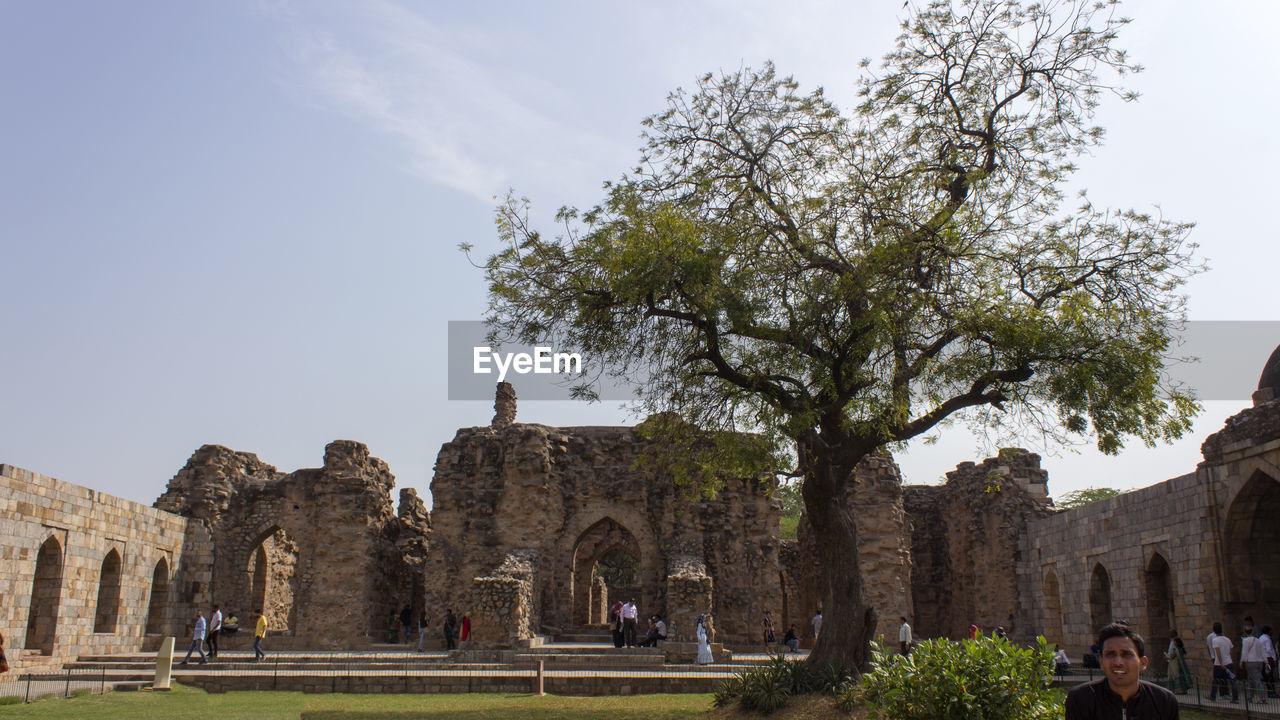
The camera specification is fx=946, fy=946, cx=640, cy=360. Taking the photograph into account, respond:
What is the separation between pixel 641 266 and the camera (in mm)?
11391

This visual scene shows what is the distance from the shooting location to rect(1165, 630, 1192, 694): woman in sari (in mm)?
14109

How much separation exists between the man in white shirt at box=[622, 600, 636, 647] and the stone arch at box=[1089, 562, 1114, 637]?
9.43m

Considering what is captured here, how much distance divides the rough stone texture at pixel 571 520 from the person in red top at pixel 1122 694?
17615mm

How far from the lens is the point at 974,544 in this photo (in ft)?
80.8

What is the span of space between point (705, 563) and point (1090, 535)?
818 cm

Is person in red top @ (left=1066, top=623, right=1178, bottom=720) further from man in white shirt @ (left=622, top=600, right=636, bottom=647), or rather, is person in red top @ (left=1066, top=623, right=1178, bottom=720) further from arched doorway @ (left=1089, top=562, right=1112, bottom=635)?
arched doorway @ (left=1089, top=562, right=1112, bottom=635)

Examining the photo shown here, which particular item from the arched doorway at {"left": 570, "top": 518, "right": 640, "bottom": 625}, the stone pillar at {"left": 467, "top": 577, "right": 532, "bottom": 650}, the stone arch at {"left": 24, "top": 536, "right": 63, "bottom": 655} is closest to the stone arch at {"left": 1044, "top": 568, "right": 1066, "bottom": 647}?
the arched doorway at {"left": 570, "top": 518, "right": 640, "bottom": 625}

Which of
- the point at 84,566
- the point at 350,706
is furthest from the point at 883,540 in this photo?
the point at 84,566

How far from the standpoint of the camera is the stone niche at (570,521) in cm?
2178

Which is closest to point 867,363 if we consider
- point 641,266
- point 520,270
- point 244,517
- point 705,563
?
point 641,266

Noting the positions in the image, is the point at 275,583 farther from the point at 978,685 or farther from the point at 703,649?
the point at 978,685

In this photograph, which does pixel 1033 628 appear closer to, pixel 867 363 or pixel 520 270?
pixel 867 363

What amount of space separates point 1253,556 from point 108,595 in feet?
69.7

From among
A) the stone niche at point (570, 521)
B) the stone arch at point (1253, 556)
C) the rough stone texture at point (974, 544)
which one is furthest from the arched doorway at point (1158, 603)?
the stone niche at point (570, 521)
